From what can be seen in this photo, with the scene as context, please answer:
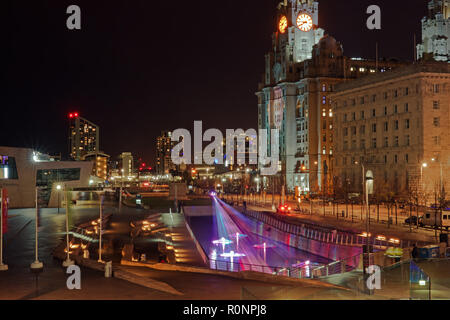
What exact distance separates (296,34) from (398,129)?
6228 centimetres

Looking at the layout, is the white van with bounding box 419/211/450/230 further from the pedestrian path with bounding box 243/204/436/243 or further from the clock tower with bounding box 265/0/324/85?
the clock tower with bounding box 265/0/324/85

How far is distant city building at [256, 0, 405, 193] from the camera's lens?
120244 millimetres

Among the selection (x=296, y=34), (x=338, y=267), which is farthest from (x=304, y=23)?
(x=338, y=267)

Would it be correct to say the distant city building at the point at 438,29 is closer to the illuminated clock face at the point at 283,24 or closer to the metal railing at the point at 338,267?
the illuminated clock face at the point at 283,24

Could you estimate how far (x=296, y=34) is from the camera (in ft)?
432

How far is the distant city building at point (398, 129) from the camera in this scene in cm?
7219

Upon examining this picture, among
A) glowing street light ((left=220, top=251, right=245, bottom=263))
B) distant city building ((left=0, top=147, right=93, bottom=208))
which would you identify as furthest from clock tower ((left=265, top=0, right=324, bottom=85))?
glowing street light ((left=220, top=251, right=245, bottom=263))

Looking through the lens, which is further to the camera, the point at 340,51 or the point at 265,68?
the point at 265,68

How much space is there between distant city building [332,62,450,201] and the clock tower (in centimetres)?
4291

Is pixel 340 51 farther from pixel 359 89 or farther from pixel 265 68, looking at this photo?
pixel 359 89
